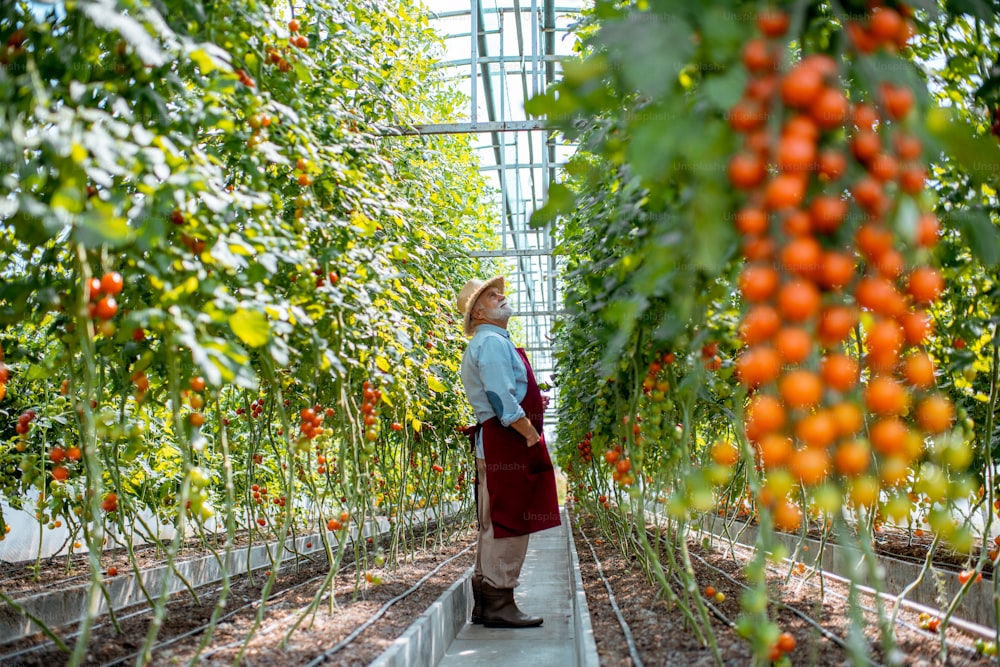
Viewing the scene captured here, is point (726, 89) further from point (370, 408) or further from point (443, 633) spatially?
point (443, 633)

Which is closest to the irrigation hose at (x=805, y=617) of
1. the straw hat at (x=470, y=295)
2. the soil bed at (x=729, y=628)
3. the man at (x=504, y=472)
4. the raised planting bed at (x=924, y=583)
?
the soil bed at (x=729, y=628)

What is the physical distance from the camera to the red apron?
3.65m

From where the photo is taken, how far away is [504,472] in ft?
12.1

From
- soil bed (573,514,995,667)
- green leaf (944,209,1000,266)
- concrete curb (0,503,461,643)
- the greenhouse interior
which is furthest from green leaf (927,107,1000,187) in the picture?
concrete curb (0,503,461,643)

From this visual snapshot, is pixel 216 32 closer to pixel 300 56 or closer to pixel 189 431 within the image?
pixel 300 56

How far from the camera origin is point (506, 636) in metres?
3.74

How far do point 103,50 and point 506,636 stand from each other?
2919 mm

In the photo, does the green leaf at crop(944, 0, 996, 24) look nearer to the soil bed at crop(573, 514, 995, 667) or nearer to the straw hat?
the soil bed at crop(573, 514, 995, 667)

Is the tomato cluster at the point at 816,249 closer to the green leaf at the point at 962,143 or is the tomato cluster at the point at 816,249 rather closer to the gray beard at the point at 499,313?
the green leaf at the point at 962,143

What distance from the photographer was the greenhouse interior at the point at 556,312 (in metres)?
0.90

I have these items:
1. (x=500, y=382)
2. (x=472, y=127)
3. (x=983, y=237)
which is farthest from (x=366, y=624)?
(x=472, y=127)

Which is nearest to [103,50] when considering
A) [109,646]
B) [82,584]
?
[109,646]

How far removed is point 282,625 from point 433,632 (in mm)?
638

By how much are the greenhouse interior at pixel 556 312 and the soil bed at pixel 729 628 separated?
2 cm
